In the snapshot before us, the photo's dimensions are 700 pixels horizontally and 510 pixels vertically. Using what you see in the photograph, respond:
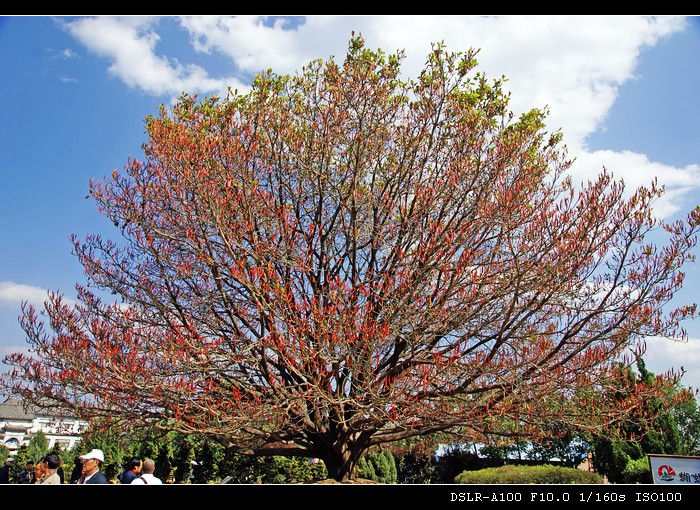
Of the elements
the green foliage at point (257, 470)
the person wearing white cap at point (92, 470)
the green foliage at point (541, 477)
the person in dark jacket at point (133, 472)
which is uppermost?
the person wearing white cap at point (92, 470)

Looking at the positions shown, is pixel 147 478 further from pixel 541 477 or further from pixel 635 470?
pixel 635 470

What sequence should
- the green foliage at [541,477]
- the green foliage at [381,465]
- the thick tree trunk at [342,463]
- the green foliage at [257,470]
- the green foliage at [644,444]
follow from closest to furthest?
1. the thick tree trunk at [342,463]
2. the green foliage at [541,477]
3. the green foliage at [644,444]
4. the green foliage at [257,470]
5. the green foliage at [381,465]

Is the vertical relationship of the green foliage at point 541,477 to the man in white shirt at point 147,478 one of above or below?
below

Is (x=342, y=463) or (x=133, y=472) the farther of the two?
(x=342, y=463)

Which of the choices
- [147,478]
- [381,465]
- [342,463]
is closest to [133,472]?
[147,478]

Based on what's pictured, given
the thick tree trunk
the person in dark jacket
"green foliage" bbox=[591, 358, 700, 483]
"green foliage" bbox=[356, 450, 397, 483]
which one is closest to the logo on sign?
"green foliage" bbox=[591, 358, 700, 483]

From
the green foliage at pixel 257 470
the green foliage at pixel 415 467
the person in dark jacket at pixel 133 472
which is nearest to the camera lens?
the person in dark jacket at pixel 133 472

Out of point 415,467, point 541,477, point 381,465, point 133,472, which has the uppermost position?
point 133,472

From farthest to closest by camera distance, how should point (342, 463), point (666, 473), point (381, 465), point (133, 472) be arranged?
point (381, 465) < point (342, 463) < point (666, 473) < point (133, 472)

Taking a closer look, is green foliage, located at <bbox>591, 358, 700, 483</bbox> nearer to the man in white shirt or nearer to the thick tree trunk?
the thick tree trunk

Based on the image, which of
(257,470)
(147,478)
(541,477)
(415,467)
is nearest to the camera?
(147,478)

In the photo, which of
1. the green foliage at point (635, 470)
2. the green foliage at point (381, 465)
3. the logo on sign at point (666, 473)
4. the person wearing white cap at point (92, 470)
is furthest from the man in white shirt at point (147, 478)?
the green foliage at point (381, 465)

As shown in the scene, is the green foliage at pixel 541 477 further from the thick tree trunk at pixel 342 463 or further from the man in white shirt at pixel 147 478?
the man in white shirt at pixel 147 478

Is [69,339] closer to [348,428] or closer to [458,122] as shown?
[348,428]
